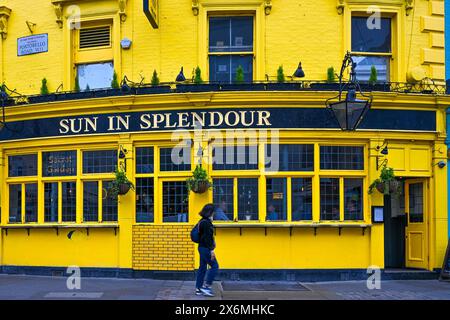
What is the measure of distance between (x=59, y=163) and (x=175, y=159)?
10.5 ft

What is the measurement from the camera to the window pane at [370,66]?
15.2m

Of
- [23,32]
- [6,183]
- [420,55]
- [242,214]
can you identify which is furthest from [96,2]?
[420,55]

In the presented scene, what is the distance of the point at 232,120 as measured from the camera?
575 inches

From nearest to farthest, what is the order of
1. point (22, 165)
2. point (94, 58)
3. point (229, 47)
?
point (229, 47)
point (94, 58)
point (22, 165)

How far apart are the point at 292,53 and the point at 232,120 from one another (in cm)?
224

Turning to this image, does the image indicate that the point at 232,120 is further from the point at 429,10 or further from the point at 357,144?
the point at 429,10

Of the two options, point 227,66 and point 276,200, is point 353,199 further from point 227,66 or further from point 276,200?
point 227,66

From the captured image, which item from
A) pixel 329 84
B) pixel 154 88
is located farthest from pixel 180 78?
pixel 329 84

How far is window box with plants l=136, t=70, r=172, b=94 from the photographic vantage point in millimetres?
14787

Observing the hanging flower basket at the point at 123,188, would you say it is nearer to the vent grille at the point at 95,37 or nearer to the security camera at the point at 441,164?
the vent grille at the point at 95,37

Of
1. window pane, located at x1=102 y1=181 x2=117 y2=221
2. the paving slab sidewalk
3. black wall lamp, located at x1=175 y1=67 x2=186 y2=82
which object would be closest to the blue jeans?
the paving slab sidewalk

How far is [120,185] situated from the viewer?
14.6m

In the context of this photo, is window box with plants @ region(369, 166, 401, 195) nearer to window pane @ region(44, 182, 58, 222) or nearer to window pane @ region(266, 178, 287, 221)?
window pane @ region(266, 178, 287, 221)

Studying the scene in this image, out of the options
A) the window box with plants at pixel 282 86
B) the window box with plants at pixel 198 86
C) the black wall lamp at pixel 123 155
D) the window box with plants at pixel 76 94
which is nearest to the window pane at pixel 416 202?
the window box with plants at pixel 282 86
